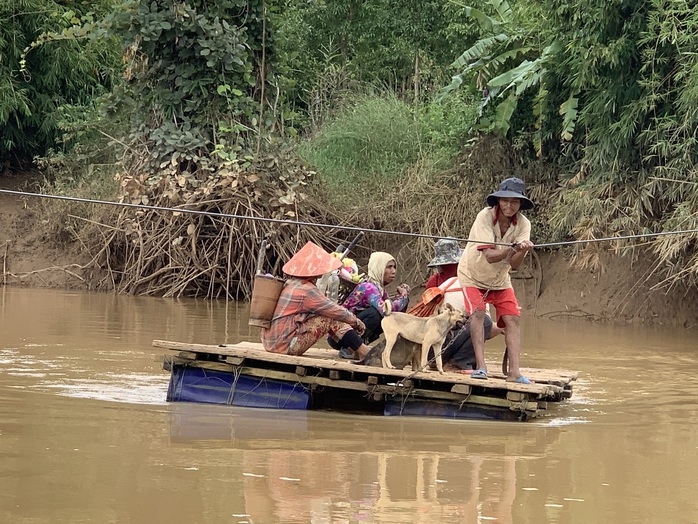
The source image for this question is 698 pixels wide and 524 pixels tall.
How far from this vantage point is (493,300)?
810 centimetres

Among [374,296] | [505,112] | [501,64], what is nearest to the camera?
[374,296]

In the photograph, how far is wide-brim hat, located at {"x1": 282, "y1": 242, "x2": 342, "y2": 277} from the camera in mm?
8086

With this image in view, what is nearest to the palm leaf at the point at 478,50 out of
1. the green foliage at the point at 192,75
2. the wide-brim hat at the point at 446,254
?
the green foliage at the point at 192,75

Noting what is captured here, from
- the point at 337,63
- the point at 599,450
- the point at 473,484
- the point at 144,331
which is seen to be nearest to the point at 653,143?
the point at 144,331

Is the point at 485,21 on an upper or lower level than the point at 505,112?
upper

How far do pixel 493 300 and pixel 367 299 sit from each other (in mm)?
1058

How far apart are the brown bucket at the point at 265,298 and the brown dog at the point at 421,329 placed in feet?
2.79

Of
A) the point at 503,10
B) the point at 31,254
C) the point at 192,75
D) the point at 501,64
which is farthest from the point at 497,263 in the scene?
the point at 31,254

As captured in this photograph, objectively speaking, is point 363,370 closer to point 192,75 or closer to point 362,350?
point 362,350

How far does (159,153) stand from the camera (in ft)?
52.7

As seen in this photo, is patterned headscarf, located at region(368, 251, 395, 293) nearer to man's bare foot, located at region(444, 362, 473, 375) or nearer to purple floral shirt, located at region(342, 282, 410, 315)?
purple floral shirt, located at region(342, 282, 410, 315)

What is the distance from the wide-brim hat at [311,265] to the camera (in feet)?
26.5

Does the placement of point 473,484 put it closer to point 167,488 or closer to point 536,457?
point 536,457

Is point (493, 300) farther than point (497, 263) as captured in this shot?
Yes
